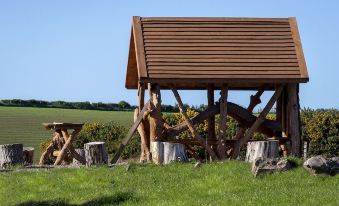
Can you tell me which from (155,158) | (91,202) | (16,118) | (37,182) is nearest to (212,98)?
(155,158)

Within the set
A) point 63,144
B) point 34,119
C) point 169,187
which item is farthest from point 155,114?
point 34,119

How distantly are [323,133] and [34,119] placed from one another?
1435 inches

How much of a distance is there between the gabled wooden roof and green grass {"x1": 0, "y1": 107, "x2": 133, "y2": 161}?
2455 centimetres

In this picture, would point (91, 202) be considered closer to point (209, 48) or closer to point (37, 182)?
point (37, 182)

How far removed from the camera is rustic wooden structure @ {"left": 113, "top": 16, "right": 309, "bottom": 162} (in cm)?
2531

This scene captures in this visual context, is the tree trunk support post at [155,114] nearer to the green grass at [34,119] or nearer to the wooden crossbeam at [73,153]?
the wooden crossbeam at [73,153]

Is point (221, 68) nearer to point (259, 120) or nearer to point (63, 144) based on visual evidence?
point (259, 120)

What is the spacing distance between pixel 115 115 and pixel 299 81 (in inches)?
1713

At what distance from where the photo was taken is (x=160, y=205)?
16.9 meters

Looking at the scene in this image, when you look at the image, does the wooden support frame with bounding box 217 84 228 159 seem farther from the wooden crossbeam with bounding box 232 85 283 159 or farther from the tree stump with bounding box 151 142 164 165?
the tree stump with bounding box 151 142 164 165

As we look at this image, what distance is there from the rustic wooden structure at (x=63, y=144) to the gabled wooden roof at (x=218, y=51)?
3.33 meters

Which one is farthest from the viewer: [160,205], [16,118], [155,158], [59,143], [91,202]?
[16,118]

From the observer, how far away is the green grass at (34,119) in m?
55.0

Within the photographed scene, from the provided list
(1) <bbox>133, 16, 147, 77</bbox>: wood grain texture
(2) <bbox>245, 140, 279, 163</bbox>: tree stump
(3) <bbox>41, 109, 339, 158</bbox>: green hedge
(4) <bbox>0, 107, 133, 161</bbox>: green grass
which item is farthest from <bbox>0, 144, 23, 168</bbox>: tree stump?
(4) <bbox>0, 107, 133, 161</bbox>: green grass
